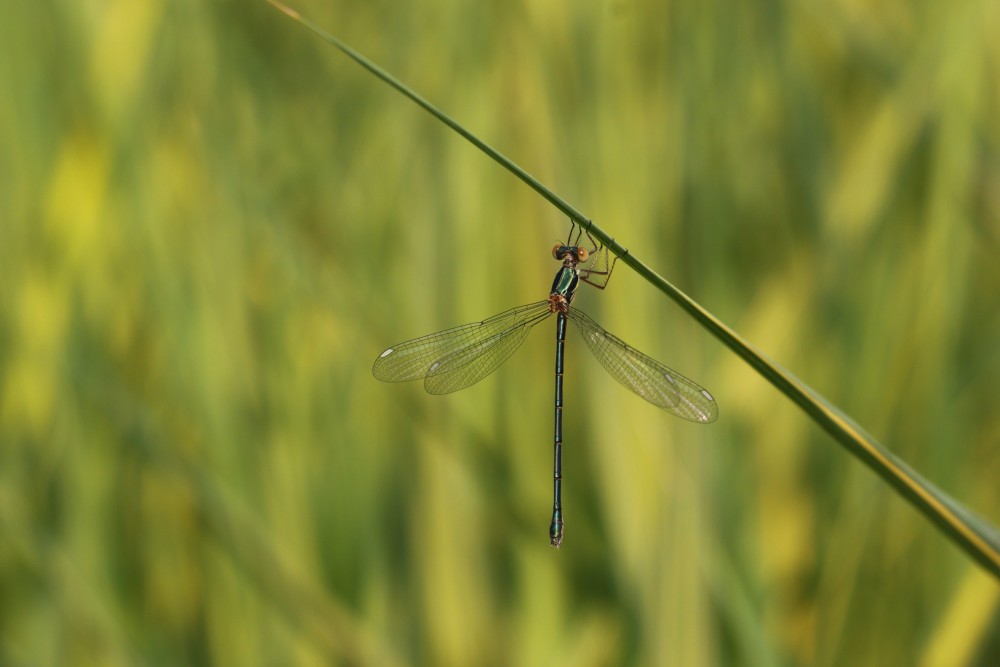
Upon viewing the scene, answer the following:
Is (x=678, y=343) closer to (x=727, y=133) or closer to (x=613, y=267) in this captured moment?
(x=613, y=267)

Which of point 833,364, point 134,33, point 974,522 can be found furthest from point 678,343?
point 134,33

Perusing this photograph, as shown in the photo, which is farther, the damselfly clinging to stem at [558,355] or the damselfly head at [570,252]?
the damselfly head at [570,252]

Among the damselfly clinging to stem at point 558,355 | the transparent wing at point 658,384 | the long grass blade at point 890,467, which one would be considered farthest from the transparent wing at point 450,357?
the long grass blade at point 890,467

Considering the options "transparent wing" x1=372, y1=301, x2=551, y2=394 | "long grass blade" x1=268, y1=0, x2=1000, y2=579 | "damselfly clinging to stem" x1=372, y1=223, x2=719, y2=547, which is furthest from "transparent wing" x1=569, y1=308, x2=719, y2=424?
"long grass blade" x1=268, y1=0, x2=1000, y2=579

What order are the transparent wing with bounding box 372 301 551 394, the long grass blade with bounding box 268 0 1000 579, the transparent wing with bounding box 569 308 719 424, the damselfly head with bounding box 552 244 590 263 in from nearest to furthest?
the long grass blade with bounding box 268 0 1000 579, the transparent wing with bounding box 569 308 719 424, the transparent wing with bounding box 372 301 551 394, the damselfly head with bounding box 552 244 590 263

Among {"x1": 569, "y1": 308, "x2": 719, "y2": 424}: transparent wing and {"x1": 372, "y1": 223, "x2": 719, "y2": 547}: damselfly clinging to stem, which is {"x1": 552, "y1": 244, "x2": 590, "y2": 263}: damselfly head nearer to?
{"x1": 372, "y1": 223, "x2": 719, "y2": 547}: damselfly clinging to stem

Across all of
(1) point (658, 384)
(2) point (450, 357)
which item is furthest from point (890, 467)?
(2) point (450, 357)

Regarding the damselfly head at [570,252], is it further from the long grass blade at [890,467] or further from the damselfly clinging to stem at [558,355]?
the long grass blade at [890,467]
